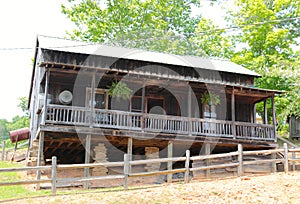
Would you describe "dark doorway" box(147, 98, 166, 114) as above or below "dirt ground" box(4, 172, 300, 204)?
above

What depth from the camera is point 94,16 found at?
124ft

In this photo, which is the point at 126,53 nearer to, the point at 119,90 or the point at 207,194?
the point at 119,90

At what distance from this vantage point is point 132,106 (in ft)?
71.4

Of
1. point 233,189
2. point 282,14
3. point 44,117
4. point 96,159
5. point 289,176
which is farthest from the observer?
point 282,14

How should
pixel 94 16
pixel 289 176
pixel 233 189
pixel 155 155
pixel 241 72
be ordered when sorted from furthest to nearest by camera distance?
pixel 94 16 < pixel 241 72 < pixel 155 155 < pixel 289 176 < pixel 233 189

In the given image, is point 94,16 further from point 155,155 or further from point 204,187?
point 204,187

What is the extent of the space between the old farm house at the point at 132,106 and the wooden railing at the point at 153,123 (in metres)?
0.04

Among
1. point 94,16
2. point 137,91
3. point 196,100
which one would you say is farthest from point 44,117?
point 94,16

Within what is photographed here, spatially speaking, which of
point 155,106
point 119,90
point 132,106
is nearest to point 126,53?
point 132,106

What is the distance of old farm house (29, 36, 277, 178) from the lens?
58.6ft

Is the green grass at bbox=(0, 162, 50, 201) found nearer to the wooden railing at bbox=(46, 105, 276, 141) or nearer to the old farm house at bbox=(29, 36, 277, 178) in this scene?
the old farm house at bbox=(29, 36, 277, 178)

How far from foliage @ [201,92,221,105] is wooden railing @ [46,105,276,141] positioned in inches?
44.3

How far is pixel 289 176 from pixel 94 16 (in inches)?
1090

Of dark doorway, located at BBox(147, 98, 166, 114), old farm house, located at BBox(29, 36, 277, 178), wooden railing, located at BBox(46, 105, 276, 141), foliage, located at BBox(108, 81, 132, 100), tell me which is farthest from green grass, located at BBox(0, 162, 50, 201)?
dark doorway, located at BBox(147, 98, 166, 114)
